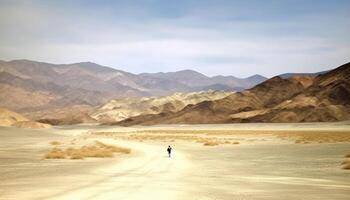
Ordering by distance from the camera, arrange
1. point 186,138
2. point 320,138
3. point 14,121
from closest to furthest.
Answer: point 320,138 → point 186,138 → point 14,121

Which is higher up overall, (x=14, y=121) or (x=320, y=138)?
(x=14, y=121)

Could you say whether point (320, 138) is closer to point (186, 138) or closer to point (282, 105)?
point (186, 138)

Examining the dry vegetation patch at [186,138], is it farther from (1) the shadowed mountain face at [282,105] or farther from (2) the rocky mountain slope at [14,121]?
(1) the shadowed mountain face at [282,105]

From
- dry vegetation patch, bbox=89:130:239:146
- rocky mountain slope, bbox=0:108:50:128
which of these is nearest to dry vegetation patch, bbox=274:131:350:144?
dry vegetation patch, bbox=89:130:239:146

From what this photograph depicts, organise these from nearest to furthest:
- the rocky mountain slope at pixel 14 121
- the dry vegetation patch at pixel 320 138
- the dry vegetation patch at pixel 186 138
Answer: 1. the dry vegetation patch at pixel 320 138
2. the dry vegetation patch at pixel 186 138
3. the rocky mountain slope at pixel 14 121

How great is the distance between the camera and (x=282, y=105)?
150375mm

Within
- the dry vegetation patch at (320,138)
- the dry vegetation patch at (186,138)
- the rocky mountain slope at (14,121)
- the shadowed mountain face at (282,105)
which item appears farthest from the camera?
the shadowed mountain face at (282,105)

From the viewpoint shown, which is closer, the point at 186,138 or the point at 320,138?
the point at 320,138

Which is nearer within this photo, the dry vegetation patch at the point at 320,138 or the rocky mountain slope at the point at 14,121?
the dry vegetation patch at the point at 320,138

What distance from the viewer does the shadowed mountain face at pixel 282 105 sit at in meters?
137

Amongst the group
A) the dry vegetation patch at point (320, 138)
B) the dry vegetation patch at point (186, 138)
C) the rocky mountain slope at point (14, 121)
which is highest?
the rocky mountain slope at point (14, 121)

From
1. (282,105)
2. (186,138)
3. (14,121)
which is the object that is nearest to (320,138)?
(186,138)

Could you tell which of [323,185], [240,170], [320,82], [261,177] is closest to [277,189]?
[323,185]

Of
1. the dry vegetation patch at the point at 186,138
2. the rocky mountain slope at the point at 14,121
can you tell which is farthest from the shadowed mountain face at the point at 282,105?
the dry vegetation patch at the point at 186,138
